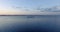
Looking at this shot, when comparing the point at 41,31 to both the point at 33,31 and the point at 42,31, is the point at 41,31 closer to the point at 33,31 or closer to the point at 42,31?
the point at 42,31

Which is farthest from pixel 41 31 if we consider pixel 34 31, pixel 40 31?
pixel 34 31

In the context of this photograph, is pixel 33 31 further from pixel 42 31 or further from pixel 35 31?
pixel 42 31

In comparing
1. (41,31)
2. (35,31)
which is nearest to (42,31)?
(41,31)

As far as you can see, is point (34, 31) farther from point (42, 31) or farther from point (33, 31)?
point (42, 31)

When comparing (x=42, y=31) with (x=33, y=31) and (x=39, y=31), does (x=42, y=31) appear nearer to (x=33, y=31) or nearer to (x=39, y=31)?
(x=39, y=31)

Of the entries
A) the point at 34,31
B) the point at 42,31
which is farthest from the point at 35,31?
the point at 42,31
